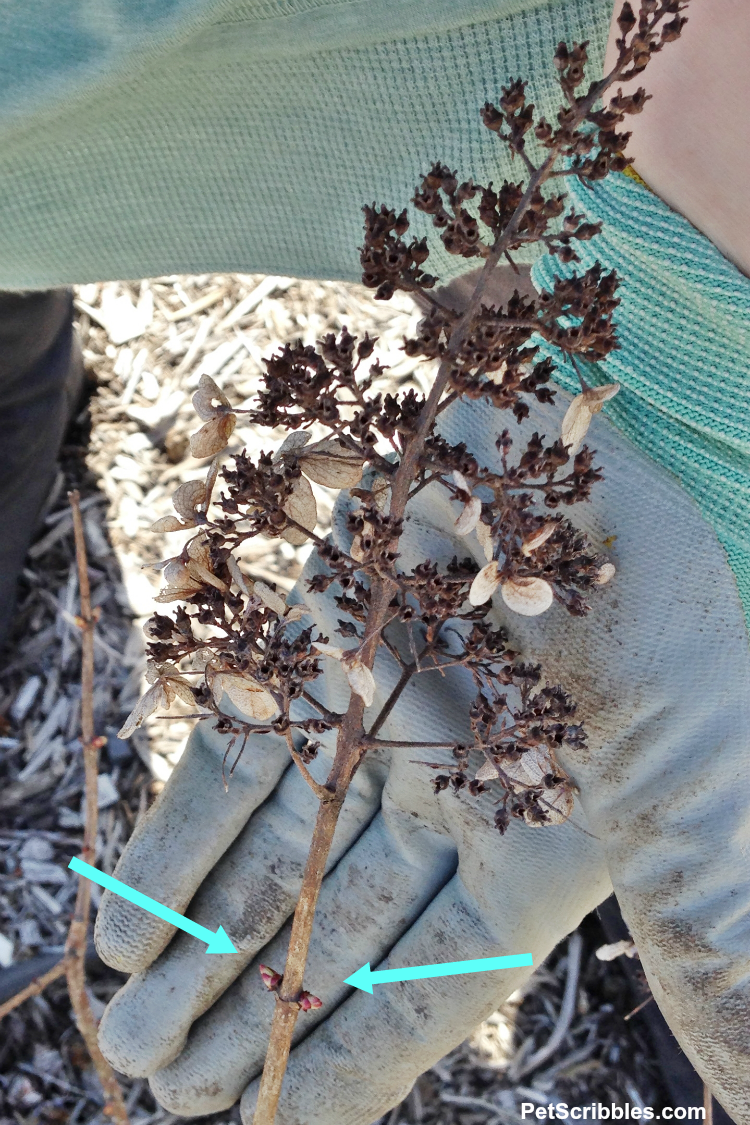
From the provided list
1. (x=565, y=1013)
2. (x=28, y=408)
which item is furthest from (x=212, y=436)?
(x=565, y=1013)

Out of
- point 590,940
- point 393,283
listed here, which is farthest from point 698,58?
point 590,940

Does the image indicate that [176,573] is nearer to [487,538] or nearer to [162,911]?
[487,538]

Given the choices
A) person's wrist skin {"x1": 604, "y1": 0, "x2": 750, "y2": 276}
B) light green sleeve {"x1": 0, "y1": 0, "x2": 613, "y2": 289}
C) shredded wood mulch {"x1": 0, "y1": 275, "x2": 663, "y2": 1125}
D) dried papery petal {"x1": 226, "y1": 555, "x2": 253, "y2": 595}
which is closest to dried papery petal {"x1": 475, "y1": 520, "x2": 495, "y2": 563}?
dried papery petal {"x1": 226, "y1": 555, "x2": 253, "y2": 595}

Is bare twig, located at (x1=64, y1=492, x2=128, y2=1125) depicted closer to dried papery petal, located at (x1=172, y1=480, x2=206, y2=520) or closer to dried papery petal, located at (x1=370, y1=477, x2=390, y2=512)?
dried papery petal, located at (x1=172, y1=480, x2=206, y2=520)

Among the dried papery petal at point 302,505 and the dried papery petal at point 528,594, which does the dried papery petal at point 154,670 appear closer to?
the dried papery petal at point 302,505

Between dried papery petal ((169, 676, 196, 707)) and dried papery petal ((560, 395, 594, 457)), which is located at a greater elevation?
dried papery petal ((560, 395, 594, 457))
